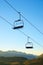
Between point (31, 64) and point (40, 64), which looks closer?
point (40, 64)

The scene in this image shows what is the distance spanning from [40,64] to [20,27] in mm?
91444

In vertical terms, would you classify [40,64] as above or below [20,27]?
above

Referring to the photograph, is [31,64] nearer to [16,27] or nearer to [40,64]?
[40,64]

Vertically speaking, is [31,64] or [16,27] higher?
[31,64]

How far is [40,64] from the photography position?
109 meters

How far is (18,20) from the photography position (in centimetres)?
1934

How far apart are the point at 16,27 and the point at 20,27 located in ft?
1.56

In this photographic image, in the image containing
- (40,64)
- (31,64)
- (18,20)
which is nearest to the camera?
(18,20)

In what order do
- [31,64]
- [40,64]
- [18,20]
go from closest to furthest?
[18,20] < [40,64] < [31,64]

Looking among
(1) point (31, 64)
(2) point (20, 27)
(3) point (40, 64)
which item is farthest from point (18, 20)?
(1) point (31, 64)

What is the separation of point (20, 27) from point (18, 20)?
103 centimetres

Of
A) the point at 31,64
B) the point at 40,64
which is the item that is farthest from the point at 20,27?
the point at 31,64

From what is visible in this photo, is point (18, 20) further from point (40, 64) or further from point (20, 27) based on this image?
point (40, 64)

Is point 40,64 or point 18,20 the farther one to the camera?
point 40,64
